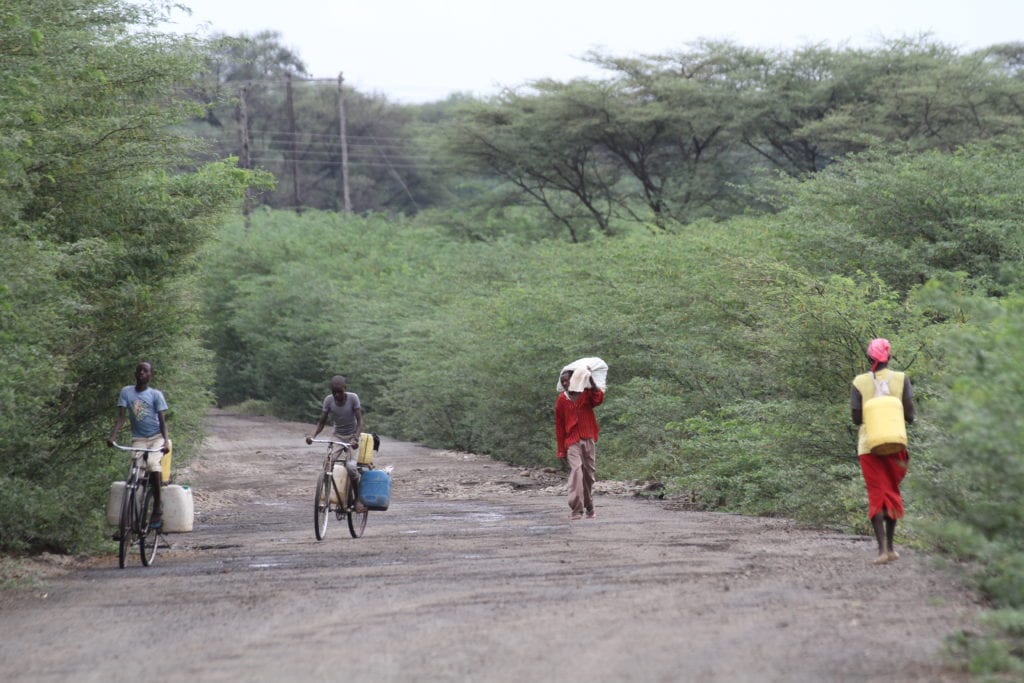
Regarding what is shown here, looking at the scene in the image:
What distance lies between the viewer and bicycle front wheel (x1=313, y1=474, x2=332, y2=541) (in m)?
14.0

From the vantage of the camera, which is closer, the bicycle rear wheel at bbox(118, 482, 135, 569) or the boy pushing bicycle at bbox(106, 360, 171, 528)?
the bicycle rear wheel at bbox(118, 482, 135, 569)

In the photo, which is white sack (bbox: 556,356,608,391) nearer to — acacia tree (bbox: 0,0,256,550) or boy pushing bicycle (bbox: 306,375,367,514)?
boy pushing bicycle (bbox: 306,375,367,514)

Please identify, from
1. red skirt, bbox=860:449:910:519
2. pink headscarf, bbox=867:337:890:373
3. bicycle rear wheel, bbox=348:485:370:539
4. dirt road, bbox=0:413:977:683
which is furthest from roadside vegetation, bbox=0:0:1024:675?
bicycle rear wheel, bbox=348:485:370:539

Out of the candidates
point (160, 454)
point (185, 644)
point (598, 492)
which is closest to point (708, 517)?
point (598, 492)

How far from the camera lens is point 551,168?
47.7 m

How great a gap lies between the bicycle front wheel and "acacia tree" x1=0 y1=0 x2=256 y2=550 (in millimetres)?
2334

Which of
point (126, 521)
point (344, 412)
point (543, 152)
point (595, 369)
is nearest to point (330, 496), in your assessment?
point (344, 412)

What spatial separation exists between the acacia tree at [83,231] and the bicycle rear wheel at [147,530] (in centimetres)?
96

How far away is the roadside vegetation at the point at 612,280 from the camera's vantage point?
1233cm

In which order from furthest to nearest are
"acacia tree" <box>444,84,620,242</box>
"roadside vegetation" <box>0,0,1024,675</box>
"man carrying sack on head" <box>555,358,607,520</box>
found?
1. "acacia tree" <box>444,84,620,242</box>
2. "man carrying sack on head" <box>555,358,607,520</box>
3. "roadside vegetation" <box>0,0,1024,675</box>

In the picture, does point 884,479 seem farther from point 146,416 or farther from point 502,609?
point 146,416

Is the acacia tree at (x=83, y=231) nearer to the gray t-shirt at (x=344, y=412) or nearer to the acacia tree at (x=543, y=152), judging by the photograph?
the gray t-shirt at (x=344, y=412)

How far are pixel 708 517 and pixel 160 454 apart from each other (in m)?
6.67

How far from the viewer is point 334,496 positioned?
14.3 metres
